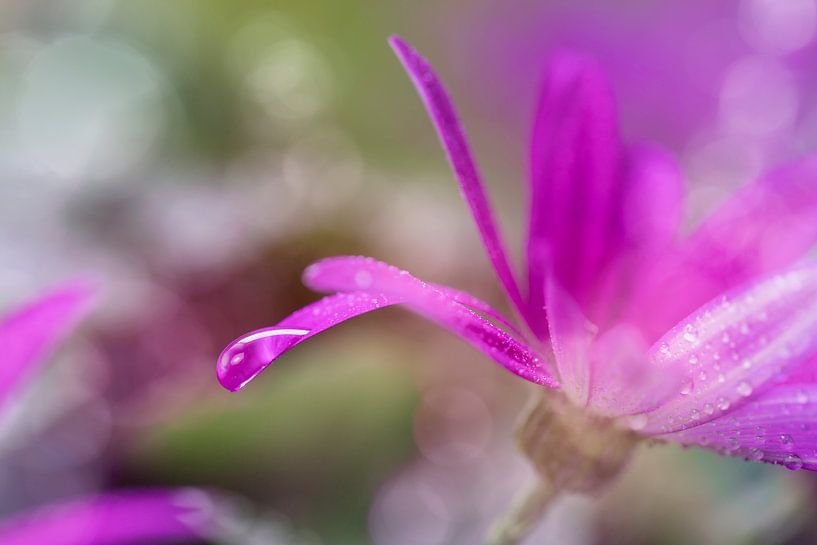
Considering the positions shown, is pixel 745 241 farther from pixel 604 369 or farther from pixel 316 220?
pixel 316 220

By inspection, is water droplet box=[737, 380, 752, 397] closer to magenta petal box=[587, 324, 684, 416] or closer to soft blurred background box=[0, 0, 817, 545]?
magenta petal box=[587, 324, 684, 416]

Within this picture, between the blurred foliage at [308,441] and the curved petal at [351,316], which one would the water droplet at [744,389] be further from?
the blurred foliage at [308,441]

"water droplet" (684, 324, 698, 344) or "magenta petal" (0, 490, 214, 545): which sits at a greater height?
"magenta petal" (0, 490, 214, 545)

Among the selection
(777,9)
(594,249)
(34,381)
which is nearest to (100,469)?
(34,381)

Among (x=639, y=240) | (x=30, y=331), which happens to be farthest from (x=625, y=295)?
(x=30, y=331)

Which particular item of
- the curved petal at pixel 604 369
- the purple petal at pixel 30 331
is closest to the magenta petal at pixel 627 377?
the curved petal at pixel 604 369

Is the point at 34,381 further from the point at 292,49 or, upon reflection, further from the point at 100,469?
the point at 292,49

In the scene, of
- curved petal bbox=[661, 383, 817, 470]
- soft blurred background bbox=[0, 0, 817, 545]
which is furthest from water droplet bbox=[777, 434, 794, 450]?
soft blurred background bbox=[0, 0, 817, 545]

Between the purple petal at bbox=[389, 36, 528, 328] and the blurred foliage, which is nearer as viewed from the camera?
the purple petal at bbox=[389, 36, 528, 328]
